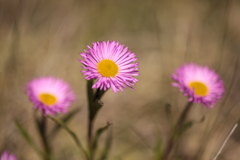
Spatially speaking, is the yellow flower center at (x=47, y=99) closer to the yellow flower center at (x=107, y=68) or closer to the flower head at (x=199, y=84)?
the yellow flower center at (x=107, y=68)

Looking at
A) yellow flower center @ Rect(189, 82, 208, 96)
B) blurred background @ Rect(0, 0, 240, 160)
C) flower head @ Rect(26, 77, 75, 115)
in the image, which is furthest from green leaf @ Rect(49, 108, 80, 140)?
yellow flower center @ Rect(189, 82, 208, 96)

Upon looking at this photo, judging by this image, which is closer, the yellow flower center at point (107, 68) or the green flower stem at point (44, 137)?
the yellow flower center at point (107, 68)

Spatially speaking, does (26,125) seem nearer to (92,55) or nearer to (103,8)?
(92,55)

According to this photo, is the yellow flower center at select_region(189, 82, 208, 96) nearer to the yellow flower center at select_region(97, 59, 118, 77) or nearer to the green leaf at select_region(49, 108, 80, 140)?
the yellow flower center at select_region(97, 59, 118, 77)

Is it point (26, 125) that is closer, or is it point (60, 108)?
point (60, 108)

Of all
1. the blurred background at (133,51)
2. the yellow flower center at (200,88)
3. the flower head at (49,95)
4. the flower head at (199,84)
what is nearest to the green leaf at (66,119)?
the flower head at (49,95)

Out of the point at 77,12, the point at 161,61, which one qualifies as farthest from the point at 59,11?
the point at 161,61
